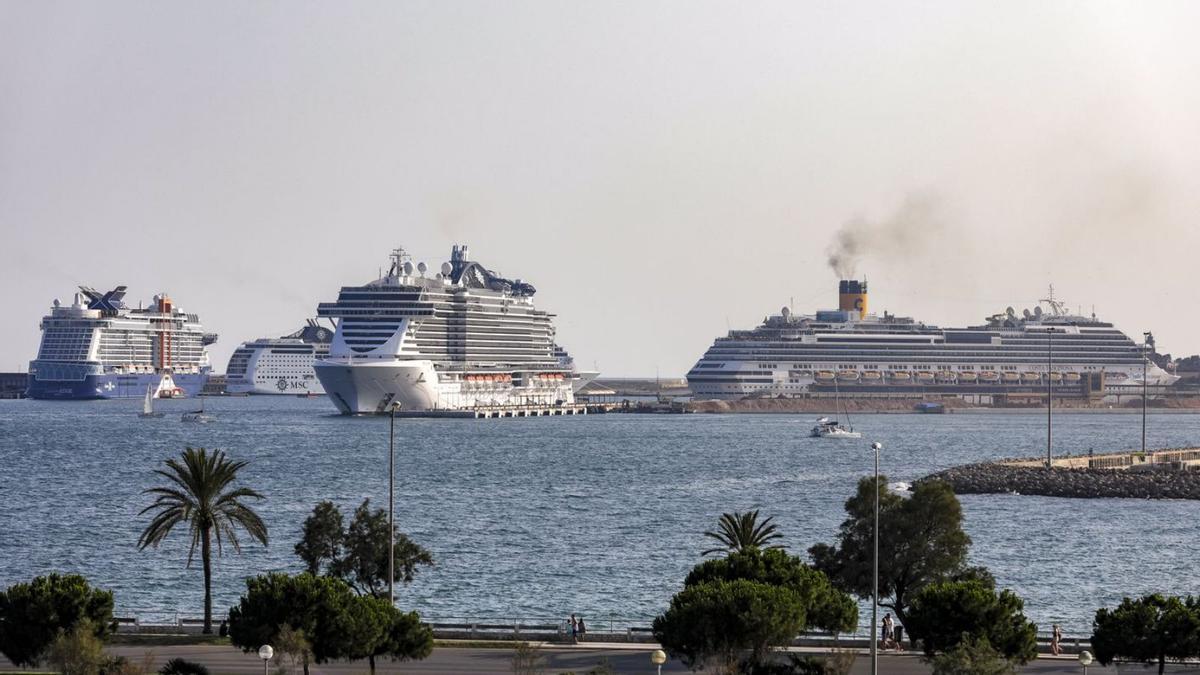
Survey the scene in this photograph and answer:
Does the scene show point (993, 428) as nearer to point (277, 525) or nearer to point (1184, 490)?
point (1184, 490)

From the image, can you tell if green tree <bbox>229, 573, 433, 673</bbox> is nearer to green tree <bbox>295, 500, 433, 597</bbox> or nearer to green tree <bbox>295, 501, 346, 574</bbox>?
green tree <bbox>295, 500, 433, 597</bbox>

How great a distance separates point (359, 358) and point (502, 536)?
9102 cm

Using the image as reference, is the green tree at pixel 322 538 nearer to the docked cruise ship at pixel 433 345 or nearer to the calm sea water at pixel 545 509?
the calm sea water at pixel 545 509

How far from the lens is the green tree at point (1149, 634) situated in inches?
1261

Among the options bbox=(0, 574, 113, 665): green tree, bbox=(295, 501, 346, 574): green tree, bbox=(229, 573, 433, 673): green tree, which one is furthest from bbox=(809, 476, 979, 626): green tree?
bbox=(0, 574, 113, 665): green tree

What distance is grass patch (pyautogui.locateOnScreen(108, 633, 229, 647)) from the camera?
3669 centimetres

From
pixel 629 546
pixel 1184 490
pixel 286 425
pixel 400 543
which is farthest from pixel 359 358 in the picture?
pixel 400 543

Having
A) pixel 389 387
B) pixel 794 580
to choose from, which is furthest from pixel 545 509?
pixel 389 387

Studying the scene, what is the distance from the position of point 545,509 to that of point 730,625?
43.6 meters

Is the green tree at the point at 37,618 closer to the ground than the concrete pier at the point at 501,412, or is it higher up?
closer to the ground

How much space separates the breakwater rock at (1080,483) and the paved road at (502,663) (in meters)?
49.5

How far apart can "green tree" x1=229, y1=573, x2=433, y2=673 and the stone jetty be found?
173 ft

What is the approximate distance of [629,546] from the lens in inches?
2406

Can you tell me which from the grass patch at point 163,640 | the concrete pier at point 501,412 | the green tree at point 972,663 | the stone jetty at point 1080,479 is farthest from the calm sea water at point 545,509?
the green tree at point 972,663
